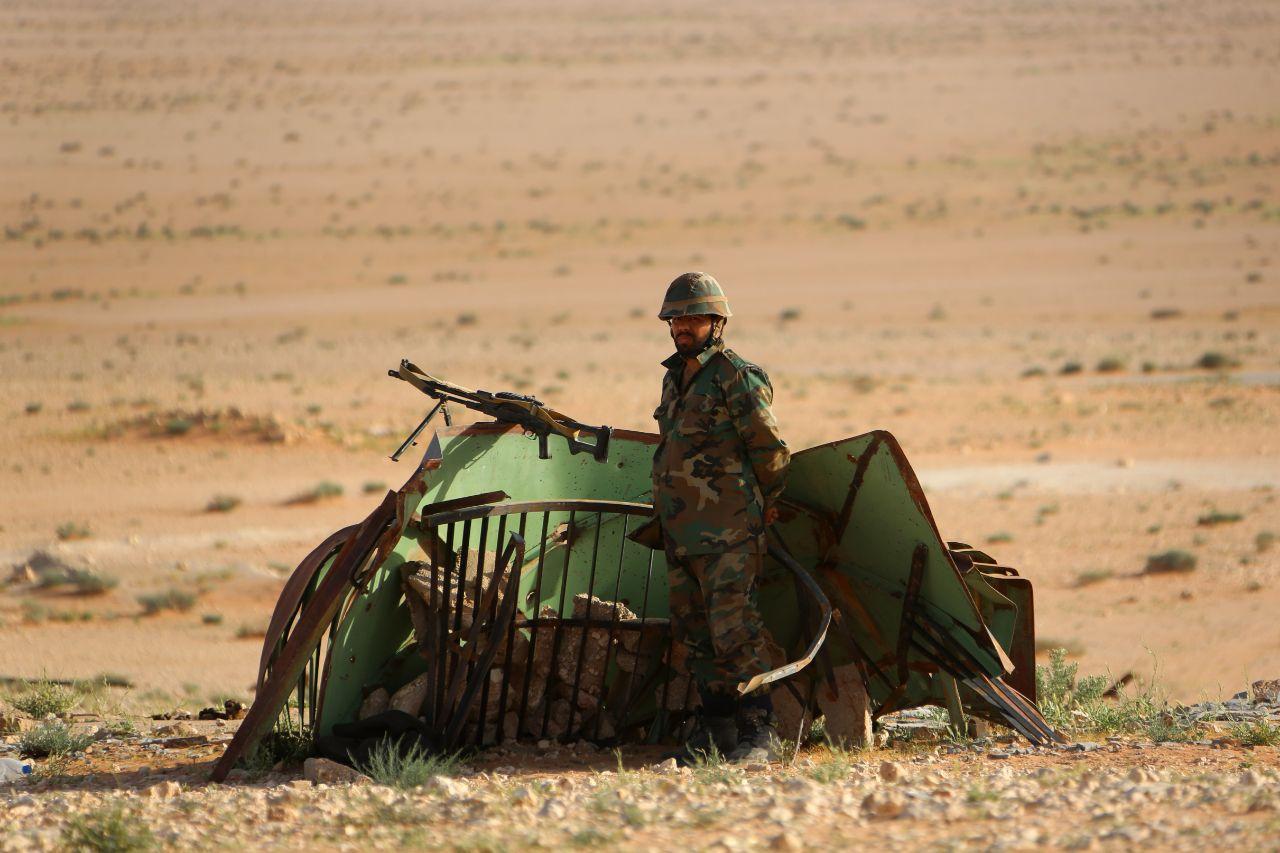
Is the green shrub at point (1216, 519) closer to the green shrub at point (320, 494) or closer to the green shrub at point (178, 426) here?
the green shrub at point (320, 494)

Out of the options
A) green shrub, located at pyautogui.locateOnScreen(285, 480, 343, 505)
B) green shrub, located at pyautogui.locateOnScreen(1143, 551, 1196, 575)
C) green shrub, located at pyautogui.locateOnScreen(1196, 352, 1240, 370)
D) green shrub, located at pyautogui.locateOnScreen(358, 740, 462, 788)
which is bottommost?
green shrub, located at pyautogui.locateOnScreen(358, 740, 462, 788)

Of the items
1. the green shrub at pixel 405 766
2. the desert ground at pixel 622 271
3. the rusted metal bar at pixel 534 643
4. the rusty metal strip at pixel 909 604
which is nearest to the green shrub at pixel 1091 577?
Result: the desert ground at pixel 622 271

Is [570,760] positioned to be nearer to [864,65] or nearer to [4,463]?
[4,463]

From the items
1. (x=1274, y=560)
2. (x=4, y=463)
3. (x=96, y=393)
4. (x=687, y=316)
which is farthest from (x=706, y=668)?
(x=96, y=393)

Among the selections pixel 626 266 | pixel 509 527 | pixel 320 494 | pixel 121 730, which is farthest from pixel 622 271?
pixel 121 730

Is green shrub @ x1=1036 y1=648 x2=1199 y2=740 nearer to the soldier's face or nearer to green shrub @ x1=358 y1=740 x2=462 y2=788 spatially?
the soldier's face

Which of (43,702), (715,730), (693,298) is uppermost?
(693,298)

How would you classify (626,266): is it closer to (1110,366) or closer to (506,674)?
(1110,366)

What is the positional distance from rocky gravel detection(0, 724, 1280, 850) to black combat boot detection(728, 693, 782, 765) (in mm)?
107

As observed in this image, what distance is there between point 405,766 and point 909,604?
2.30 meters

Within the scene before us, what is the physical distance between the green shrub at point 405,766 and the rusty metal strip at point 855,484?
198 centimetres

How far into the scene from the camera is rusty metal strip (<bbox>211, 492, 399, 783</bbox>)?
6406 millimetres

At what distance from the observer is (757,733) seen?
6.55 m

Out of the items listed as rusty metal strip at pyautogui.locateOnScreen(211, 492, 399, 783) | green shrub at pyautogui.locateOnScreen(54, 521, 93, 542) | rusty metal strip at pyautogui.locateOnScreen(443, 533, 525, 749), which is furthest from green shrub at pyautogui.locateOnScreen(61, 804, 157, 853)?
green shrub at pyautogui.locateOnScreen(54, 521, 93, 542)
